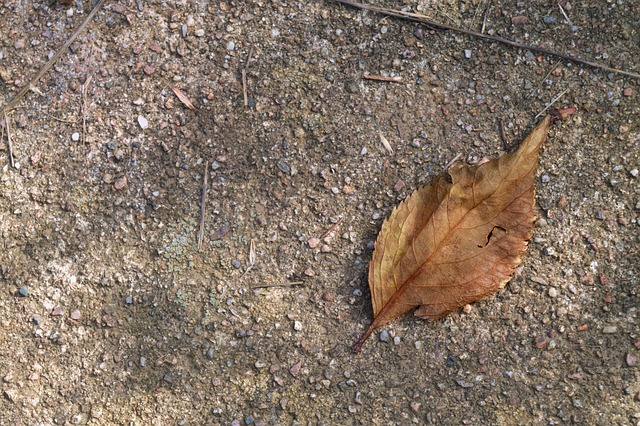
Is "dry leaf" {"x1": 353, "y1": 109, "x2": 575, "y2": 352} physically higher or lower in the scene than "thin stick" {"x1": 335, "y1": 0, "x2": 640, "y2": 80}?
lower

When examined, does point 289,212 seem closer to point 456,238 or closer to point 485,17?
point 456,238

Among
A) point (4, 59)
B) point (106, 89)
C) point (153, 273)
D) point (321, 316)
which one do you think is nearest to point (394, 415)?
point (321, 316)

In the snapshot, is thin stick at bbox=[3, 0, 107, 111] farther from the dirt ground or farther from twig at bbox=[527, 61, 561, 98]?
twig at bbox=[527, 61, 561, 98]

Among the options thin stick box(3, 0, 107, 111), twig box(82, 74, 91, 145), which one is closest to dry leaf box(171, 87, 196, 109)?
twig box(82, 74, 91, 145)

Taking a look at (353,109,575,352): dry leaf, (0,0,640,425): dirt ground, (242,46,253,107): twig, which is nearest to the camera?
(353,109,575,352): dry leaf

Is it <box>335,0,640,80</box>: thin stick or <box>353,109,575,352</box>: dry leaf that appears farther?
<box>335,0,640,80</box>: thin stick

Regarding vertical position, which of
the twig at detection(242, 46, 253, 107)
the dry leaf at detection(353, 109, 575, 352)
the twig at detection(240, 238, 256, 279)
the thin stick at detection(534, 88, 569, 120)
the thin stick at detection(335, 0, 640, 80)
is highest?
the thin stick at detection(335, 0, 640, 80)

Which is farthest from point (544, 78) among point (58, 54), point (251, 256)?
point (58, 54)
